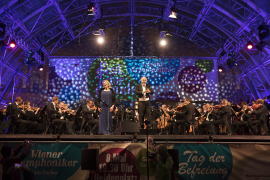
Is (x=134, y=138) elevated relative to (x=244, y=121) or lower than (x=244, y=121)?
lower

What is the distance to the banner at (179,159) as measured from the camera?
459cm

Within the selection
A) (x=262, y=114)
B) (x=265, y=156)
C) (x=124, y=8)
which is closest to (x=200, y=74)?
(x=124, y=8)

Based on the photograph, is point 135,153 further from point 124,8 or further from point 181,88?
point 124,8

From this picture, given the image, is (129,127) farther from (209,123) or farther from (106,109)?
(209,123)

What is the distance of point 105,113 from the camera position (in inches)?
250

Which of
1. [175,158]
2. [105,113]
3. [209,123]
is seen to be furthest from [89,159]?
[209,123]

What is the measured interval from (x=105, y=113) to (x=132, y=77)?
26.3 ft

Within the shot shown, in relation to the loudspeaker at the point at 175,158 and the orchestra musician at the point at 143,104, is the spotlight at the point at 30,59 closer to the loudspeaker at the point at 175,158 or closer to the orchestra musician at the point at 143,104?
the orchestra musician at the point at 143,104

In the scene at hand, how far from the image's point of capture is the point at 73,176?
4.60 m

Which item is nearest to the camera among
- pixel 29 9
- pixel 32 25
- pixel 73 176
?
pixel 73 176

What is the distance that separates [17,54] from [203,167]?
12.5 m

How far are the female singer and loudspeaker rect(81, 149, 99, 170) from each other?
204cm

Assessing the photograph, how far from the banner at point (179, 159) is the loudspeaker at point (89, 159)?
1.42ft

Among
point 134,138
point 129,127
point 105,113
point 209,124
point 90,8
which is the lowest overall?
point 134,138
